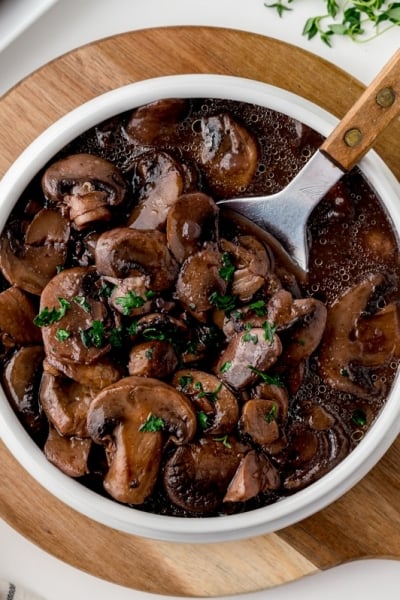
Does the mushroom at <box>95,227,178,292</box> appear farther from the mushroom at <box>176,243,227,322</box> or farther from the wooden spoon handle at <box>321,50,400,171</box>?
the wooden spoon handle at <box>321,50,400,171</box>

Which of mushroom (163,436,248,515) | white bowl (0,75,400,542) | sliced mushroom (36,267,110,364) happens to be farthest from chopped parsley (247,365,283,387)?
sliced mushroom (36,267,110,364)

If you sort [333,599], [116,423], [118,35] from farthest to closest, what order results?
[333,599] → [118,35] → [116,423]

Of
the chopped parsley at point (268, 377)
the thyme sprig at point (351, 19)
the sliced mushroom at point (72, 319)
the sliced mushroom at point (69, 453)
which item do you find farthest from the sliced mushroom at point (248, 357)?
the thyme sprig at point (351, 19)

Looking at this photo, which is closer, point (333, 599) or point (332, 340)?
point (332, 340)

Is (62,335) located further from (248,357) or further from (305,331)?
(305,331)

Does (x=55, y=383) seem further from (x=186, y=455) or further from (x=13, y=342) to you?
(x=186, y=455)

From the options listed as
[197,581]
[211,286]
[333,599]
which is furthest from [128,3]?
[333,599]
